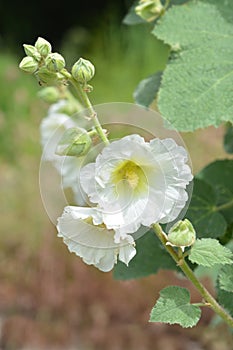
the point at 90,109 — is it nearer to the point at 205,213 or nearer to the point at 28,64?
the point at 28,64

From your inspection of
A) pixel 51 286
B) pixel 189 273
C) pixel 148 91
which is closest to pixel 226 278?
pixel 189 273

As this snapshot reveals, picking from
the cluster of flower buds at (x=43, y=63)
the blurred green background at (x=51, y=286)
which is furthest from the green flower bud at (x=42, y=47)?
the blurred green background at (x=51, y=286)

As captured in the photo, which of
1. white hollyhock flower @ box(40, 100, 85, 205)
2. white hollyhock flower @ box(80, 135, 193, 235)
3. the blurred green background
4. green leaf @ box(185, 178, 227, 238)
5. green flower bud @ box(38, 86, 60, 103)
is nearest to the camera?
white hollyhock flower @ box(80, 135, 193, 235)

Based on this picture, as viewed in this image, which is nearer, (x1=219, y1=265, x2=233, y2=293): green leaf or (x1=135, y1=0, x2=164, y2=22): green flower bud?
(x1=219, y1=265, x2=233, y2=293): green leaf

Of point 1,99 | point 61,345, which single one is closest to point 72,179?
point 61,345

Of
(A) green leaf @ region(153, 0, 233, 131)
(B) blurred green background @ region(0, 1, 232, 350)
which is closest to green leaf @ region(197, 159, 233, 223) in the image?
(A) green leaf @ region(153, 0, 233, 131)

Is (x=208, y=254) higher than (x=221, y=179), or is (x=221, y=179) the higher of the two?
(x=208, y=254)

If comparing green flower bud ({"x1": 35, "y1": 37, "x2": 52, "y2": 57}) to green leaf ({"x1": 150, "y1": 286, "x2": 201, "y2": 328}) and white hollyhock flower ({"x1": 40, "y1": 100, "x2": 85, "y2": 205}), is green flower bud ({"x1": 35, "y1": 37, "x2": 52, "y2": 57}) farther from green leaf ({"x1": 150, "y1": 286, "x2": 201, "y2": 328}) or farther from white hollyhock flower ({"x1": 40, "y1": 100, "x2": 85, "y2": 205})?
green leaf ({"x1": 150, "y1": 286, "x2": 201, "y2": 328})
